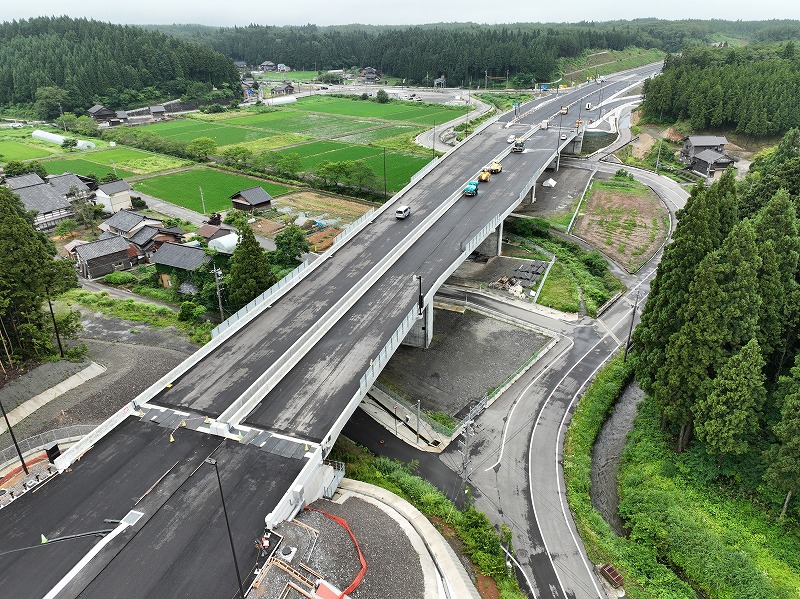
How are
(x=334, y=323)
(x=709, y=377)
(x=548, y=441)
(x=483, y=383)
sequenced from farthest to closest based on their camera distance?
(x=483, y=383), (x=334, y=323), (x=548, y=441), (x=709, y=377)

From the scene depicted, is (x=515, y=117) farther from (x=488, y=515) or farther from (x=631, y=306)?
(x=488, y=515)

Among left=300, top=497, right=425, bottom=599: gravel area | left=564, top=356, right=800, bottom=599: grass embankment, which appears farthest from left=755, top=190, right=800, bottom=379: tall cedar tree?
left=300, top=497, right=425, bottom=599: gravel area

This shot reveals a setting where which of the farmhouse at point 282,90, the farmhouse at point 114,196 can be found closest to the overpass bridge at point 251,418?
the farmhouse at point 114,196

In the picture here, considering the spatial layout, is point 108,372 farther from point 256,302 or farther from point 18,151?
point 18,151

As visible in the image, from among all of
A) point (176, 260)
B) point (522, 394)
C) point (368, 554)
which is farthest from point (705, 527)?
point (176, 260)

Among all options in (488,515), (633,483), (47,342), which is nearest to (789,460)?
(633,483)

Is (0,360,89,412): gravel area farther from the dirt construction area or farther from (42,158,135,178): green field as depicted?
(42,158,135,178): green field

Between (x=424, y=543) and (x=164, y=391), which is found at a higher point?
(x=164, y=391)
